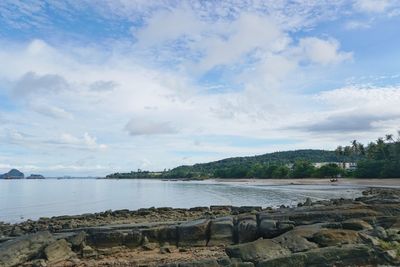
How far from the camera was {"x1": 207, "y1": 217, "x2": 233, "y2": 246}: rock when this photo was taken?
16188 millimetres

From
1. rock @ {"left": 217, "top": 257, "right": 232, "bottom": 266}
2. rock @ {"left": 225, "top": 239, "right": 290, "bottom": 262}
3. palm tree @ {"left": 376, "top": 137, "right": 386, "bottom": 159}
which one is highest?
palm tree @ {"left": 376, "top": 137, "right": 386, "bottom": 159}

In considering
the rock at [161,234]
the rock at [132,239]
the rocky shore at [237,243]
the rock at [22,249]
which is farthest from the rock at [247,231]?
the rock at [22,249]

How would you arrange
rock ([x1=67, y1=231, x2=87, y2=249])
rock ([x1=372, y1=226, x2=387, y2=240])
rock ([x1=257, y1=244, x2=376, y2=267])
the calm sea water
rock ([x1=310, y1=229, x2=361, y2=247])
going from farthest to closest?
the calm sea water → rock ([x1=67, y1=231, x2=87, y2=249]) → rock ([x1=310, y1=229, x2=361, y2=247]) → rock ([x1=372, y1=226, x2=387, y2=240]) → rock ([x1=257, y1=244, x2=376, y2=267])

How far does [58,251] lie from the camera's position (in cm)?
1483

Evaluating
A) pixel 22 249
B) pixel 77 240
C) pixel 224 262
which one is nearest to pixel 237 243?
pixel 224 262

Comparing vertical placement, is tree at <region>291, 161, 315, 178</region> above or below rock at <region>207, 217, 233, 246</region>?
above

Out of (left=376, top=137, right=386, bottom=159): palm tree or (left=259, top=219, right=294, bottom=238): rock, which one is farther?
(left=376, top=137, right=386, bottom=159): palm tree

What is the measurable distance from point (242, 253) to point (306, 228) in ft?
11.0

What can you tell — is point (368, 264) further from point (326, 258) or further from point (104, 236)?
point (104, 236)

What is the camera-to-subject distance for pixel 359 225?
45.7 ft

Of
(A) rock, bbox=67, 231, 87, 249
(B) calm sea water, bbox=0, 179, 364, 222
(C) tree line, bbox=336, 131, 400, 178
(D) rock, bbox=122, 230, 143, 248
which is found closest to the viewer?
(A) rock, bbox=67, 231, 87, 249

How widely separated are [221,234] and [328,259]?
21.4 feet

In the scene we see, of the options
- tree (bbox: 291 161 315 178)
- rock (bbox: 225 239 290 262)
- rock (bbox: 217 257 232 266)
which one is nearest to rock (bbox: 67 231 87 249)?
rock (bbox: 225 239 290 262)

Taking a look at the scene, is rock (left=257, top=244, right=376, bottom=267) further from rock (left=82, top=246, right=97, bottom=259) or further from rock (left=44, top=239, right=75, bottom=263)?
rock (left=82, top=246, right=97, bottom=259)
